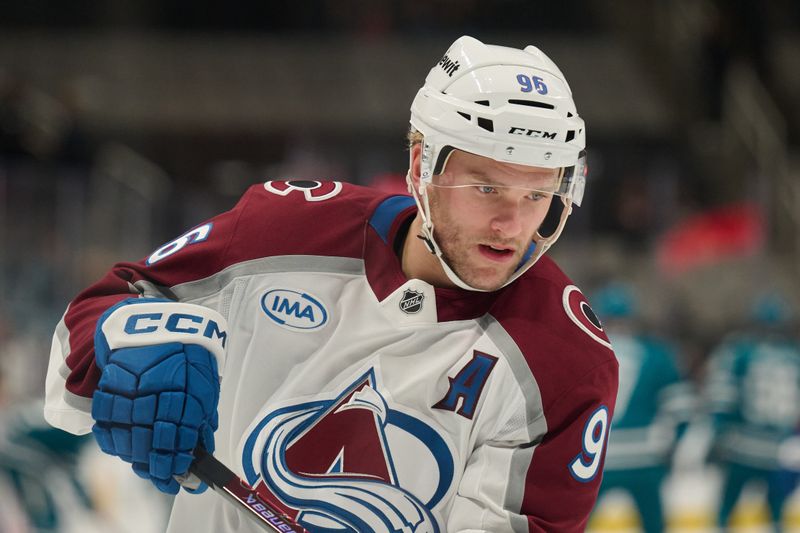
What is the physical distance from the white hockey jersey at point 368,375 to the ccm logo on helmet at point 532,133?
0.25 m

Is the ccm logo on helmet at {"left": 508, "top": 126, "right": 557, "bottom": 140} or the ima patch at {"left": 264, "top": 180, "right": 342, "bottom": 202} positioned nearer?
the ccm logo on helmet at {"left": 508, "top": 126, "right": 557, "bottom": 140}

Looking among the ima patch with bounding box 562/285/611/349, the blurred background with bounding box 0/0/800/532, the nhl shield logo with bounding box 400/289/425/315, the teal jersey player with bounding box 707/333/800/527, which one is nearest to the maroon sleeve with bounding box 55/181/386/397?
the nhl shield logo with bounding box 400/289/425/315

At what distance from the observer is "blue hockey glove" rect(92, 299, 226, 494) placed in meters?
1.76

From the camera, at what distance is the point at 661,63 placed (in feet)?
36.4

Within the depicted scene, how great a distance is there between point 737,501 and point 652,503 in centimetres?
84

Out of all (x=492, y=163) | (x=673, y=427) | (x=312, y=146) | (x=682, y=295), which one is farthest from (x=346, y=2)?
(x=492, y=163)

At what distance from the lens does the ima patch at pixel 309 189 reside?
2182mm

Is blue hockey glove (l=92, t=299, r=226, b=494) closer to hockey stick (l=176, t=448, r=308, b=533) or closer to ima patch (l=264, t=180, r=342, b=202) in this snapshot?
hockey stick (l=176, t=448, r=308, b=533)

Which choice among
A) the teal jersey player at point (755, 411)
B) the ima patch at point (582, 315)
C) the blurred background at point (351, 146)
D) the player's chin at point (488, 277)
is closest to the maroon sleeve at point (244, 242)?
the player's chin at point (488, 277)

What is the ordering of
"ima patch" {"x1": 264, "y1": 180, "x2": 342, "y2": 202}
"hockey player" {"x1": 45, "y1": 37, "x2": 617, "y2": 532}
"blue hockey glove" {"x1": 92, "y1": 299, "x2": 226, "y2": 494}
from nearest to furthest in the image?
"blue hockey glove" {"x1": 92, "y1": 299, "x2": 226, "y2": 494}
"hockey player" {"x1": 45, "y1": 37, "x2": 617, "y2": 532}
"ima patch" {"x1": 264, "y1": 180, "x2": 342, "y2": 202}

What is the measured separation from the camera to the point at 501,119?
191 cm

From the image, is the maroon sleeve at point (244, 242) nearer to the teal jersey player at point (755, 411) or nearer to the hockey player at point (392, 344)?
the hockey player at point (392, 344)

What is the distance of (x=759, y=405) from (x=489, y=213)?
464cm

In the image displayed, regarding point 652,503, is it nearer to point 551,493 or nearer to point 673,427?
point 673,427
